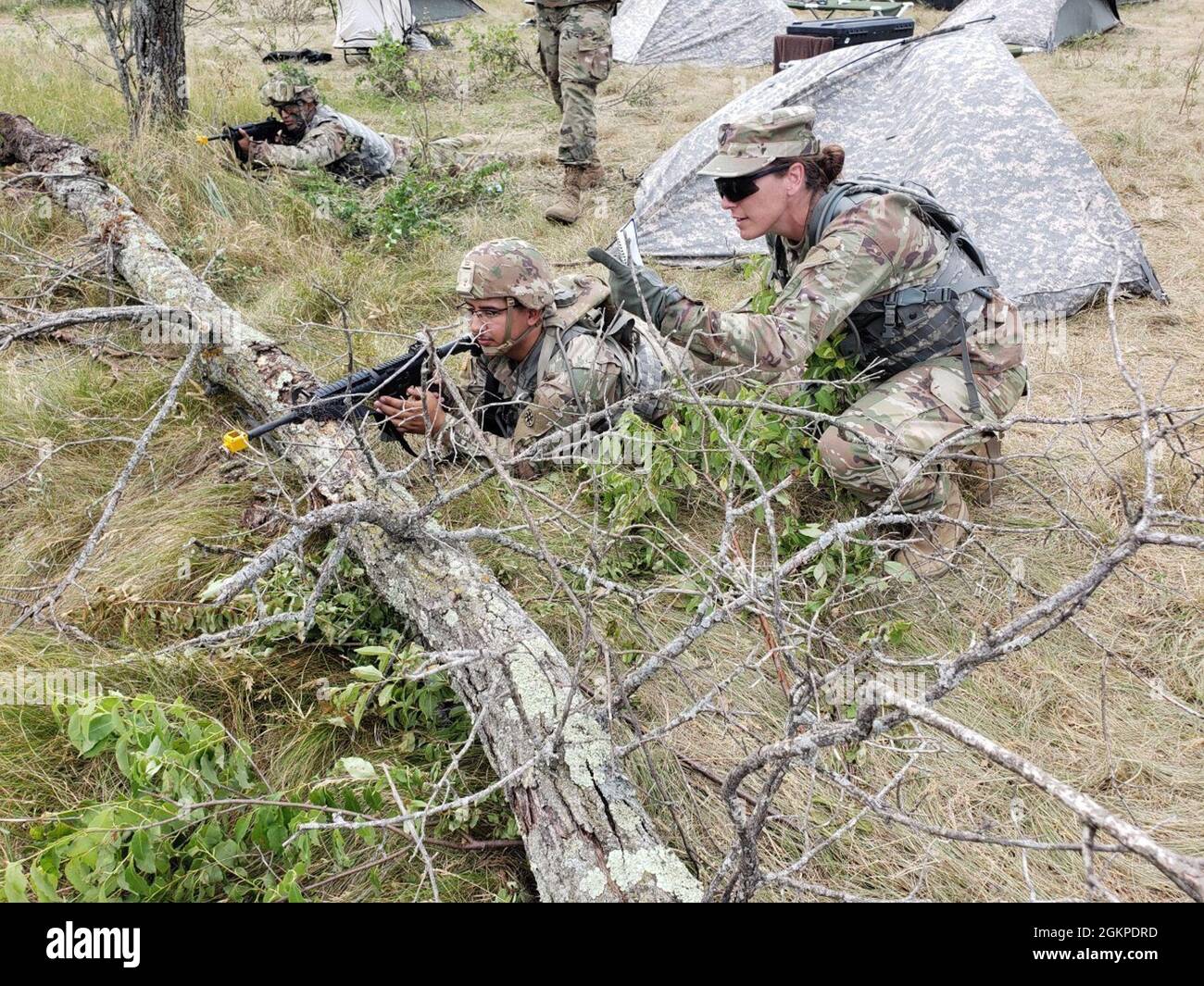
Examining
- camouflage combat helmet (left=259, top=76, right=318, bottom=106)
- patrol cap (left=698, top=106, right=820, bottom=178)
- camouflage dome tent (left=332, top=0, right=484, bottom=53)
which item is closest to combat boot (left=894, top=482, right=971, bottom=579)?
patrol cap (left=698, top=106, right=820, bottom=178)

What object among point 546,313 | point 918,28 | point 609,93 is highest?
point 918,28

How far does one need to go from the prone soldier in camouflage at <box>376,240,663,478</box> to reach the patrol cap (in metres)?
0.65

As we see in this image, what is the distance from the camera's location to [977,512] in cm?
332

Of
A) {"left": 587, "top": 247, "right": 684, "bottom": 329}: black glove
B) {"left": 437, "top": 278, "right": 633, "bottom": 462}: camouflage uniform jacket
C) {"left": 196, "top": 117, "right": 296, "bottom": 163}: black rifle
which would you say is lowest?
{"left": 437, "top": 278, "right": 633, "bottom": 462}: camouflage uniform jacket

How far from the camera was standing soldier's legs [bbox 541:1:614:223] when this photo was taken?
6.17 meters

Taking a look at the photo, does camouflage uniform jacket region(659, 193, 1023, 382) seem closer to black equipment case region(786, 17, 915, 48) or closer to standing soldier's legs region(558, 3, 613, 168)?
standing soldier's legs region(558, 3, 613, 168)

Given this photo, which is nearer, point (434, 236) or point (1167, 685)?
point (1167, 685)

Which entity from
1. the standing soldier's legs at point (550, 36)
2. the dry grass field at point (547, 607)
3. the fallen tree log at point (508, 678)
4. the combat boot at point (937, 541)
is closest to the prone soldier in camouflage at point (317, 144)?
the dry grass field at point (547, 607)

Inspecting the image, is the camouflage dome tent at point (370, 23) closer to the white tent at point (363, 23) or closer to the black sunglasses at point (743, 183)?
the white tent at point (363, 23)

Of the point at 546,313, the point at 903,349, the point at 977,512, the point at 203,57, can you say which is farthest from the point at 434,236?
the point at 203,57

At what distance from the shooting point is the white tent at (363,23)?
35.2 ft

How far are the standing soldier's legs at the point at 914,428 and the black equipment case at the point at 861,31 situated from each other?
12.7 feet
